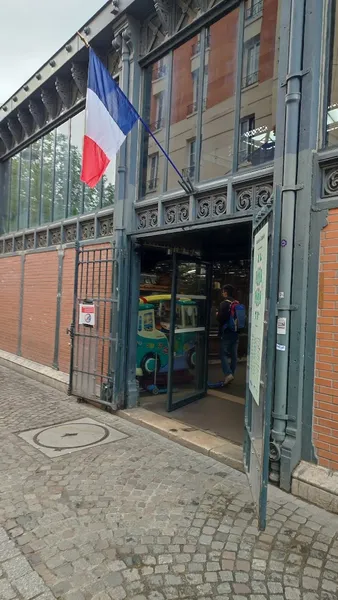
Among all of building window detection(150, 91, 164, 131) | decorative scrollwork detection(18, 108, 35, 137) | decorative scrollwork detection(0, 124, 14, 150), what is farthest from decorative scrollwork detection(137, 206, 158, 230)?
decorative scrollwork detection(0, 124, 14, 150)

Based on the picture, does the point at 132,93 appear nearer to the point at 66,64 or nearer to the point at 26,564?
the point at 66,64

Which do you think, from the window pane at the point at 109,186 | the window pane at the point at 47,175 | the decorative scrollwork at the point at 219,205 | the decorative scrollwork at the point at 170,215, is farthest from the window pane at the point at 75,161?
the decorative scrollwork at the point at 219,205

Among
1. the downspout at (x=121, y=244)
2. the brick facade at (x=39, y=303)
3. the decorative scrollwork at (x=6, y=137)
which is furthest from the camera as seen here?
the decorative scrollwork at (x=6, y=137)

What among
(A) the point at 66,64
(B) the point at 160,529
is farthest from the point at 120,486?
(A) the point at 66,64

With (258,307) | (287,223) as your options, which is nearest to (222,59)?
(287,223)

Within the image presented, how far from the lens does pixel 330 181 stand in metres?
3.81

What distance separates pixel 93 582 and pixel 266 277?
248 cm

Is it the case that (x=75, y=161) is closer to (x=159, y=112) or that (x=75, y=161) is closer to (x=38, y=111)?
(x=38, y=111)

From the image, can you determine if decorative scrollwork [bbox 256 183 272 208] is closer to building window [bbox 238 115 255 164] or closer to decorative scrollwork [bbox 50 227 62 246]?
building window [bbox 238 115 255 164]

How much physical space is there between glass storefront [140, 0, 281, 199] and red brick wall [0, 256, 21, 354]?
17.6 feet

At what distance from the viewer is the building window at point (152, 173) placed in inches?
247

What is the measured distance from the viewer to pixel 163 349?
7652 mm

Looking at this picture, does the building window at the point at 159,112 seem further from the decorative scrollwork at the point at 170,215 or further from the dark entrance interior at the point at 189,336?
the dark entrance interior at the point at 189,336

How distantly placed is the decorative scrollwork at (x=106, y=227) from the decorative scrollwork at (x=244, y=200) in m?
2.75
